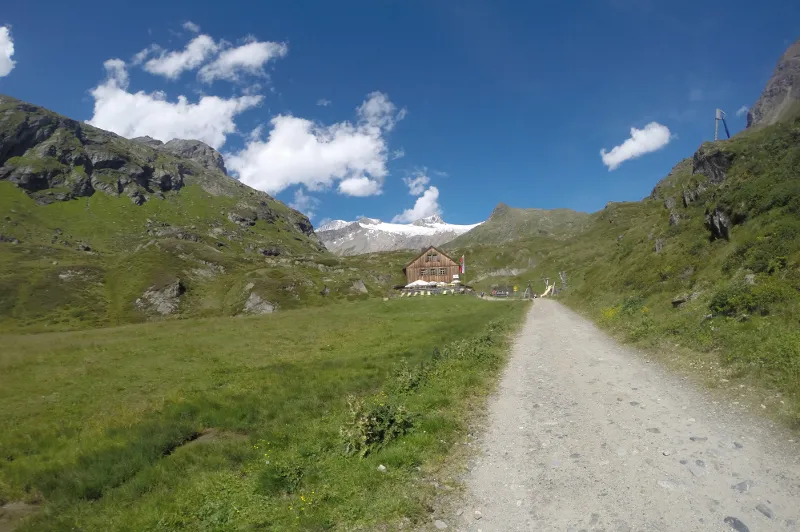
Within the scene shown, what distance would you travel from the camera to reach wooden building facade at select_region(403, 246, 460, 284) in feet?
389

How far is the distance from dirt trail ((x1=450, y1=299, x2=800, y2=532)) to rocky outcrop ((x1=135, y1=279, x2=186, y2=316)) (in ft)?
294

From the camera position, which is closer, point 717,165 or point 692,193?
point 692,193

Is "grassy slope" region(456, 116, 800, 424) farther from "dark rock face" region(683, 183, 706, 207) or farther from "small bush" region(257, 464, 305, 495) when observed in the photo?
"small bush" region(257, 464, 305, 495)

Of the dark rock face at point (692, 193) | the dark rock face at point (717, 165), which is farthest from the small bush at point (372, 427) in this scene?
the dark rock face at point (717, 165)

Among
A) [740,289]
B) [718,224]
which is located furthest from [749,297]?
[718,224]

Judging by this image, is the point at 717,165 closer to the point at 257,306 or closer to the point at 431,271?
the point at 431,271

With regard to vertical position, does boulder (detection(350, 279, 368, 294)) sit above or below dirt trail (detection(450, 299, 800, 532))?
above

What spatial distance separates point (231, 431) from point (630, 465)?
1324cm

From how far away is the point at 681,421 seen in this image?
11195 mm

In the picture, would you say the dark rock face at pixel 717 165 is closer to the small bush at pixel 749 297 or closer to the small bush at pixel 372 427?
the small bush at pixel 749 297

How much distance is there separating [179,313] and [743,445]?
94.1 meters

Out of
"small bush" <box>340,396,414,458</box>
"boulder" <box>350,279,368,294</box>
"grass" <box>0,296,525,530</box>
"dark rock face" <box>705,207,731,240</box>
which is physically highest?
"dark rock face" <box>705,207,731,240</box>

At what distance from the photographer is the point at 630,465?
923 cm

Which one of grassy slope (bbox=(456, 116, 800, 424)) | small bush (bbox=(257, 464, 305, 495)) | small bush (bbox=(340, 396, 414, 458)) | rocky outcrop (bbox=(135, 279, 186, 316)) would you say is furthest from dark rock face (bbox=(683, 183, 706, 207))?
rocky outcrop (bbox=(135, 279, 186, 316))
